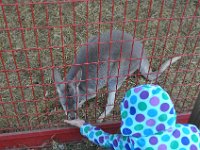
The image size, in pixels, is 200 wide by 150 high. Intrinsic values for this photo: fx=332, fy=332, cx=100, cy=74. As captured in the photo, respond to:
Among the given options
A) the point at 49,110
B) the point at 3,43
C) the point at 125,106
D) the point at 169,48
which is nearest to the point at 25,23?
the point at 3,43

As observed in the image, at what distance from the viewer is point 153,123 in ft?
6.77

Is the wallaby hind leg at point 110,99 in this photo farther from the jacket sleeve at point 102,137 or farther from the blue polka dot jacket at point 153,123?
→ the blue polka dot jacket at point 153,123

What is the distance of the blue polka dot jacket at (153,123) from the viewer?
6.68 feet

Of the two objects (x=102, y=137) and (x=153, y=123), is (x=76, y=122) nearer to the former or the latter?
(x=102, y=137)

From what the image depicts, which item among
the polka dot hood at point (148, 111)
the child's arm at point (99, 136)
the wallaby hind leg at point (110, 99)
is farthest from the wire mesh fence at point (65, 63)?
the polka dot hood at point (148, 111)

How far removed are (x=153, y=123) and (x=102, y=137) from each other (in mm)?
719

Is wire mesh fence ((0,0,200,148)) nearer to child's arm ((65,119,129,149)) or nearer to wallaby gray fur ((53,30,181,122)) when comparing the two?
wallaby gray fur ((53,30,181,122))

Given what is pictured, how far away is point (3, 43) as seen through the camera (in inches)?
152

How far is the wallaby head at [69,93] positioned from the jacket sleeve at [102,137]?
0.85 ft

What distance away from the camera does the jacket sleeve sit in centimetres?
248

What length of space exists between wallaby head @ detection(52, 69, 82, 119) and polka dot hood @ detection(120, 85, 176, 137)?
0.95m

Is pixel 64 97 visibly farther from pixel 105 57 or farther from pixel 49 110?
pixel 105 57

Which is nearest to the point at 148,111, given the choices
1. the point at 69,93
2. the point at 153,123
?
the point at 153,123

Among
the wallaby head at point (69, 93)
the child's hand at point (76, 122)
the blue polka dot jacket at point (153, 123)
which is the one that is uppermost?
the blue polka dot jacket at point (153, 123)
